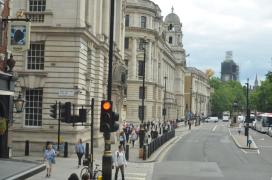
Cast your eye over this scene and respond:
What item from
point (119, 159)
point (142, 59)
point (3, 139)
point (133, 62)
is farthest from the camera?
point (142, 59)

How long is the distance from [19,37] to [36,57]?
12.4 m

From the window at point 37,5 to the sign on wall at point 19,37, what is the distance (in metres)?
12.8

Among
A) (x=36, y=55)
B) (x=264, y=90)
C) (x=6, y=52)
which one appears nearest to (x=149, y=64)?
(x=264, y=90)

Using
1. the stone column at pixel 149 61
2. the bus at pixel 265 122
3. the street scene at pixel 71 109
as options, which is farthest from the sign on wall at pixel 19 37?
the stone column at pixel 149 61

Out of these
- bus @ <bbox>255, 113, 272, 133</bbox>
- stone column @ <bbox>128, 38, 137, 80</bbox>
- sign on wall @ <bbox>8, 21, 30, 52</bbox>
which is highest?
stone column @ <bbox>128, 38, 137, 80</bbox>

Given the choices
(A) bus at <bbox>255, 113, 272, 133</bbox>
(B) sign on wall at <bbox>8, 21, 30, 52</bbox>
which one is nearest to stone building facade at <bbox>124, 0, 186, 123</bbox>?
(A) bus at <bbox>255, 113, 272, 133</bbox>

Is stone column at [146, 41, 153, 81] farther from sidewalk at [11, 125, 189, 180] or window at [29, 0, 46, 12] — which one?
window at [29, 0, 46, 12]

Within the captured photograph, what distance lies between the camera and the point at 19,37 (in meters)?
27.0

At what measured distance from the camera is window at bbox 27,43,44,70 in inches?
1547

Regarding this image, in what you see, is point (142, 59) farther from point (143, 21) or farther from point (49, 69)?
point (49, 69)

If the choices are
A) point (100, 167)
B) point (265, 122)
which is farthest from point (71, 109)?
point (265, 122)

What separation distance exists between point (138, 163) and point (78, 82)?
7040 millimetres

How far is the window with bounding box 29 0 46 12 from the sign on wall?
1281cm

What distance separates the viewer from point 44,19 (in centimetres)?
3894
